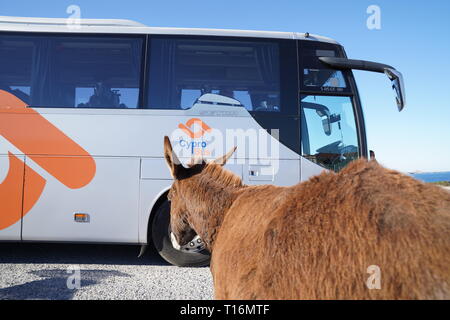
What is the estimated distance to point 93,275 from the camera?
446 cm

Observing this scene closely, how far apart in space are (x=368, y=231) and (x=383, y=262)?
12cm

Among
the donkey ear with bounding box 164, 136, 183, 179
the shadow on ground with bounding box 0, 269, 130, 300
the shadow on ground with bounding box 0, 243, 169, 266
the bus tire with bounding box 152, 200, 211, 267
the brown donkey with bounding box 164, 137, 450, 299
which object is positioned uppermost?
the donkey ear with bounding box 164, 136, 183, 179

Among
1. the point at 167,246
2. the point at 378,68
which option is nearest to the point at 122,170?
the point at 167,246

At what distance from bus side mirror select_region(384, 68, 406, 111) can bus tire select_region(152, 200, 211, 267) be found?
3978 millimetres

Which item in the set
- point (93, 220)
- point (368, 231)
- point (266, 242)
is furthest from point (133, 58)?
point (368, 231)

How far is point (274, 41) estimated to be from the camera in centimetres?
531

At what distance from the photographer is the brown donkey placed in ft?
3.55

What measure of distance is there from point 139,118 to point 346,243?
4.41m

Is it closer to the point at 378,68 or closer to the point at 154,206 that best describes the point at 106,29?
the point at 154,206

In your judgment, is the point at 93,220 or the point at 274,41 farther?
the point at 274,41

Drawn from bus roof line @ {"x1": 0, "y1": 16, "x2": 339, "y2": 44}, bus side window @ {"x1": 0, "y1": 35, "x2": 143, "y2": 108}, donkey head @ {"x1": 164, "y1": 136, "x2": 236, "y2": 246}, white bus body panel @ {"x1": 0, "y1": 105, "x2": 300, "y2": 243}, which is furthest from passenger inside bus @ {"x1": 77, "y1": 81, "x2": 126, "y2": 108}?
donkey head @ {"x1": 164, "y1": 136, "x2": 236, "y2": 246}

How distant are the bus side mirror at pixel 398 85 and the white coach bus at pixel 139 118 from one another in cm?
3

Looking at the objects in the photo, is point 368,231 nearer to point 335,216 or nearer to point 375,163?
point 335,216

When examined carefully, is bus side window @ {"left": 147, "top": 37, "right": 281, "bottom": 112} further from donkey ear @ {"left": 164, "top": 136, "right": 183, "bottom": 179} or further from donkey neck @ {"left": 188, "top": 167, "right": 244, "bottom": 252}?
donkey neck @ {"left": 188, "top": 167, "right": 244, "bottom": 252}
